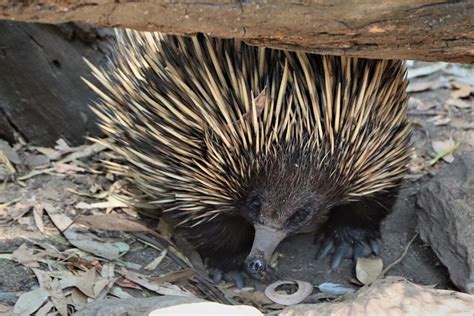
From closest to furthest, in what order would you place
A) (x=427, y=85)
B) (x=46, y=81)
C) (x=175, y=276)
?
(x=175, y=276) → (x=46, y=81) → (x=427, y=85)

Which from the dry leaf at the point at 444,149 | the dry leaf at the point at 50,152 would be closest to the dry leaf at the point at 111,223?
the dry leaf at the point at 50,152

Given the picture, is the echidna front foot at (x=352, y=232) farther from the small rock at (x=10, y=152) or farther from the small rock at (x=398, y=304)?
the small rock at (x=10, y=152)

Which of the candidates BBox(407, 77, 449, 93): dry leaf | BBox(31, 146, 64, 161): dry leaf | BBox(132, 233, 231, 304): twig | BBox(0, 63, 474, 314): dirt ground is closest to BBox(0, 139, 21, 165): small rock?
BBox(0, 63, 474, 314): dirt ground

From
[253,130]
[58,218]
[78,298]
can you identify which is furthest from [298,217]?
[58,218]

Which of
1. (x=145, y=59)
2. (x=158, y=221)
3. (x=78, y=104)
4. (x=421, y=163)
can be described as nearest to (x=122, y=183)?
(x=158, y=221)

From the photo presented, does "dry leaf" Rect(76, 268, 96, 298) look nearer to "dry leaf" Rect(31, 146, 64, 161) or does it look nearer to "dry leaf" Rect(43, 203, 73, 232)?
"dry leaf" Rect(43, 203, 73, 232)

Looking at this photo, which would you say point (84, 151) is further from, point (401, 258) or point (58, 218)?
point (401, 258)
